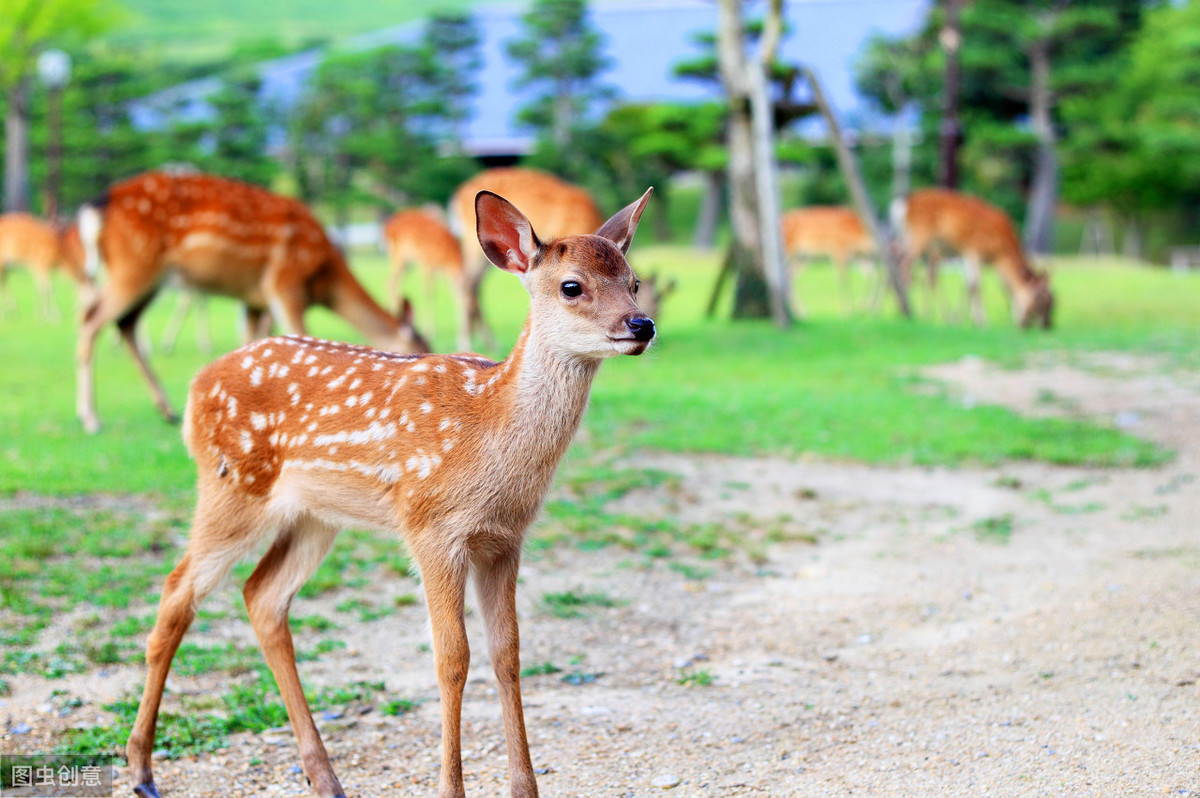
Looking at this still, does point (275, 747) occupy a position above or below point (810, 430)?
above

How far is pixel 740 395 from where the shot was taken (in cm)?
923

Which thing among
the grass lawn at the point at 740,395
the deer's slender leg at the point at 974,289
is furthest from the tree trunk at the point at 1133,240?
the deer's slender leg at the point at 974,289

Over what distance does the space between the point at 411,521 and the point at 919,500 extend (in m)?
3.91

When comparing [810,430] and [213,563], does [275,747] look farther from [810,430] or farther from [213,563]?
[810,430]

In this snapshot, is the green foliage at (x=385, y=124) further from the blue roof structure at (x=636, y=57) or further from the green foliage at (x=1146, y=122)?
the green foliage at (x=1146, y=122)

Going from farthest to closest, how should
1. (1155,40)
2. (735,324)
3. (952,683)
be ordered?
(1155,40)
(735,324)
(952,683)

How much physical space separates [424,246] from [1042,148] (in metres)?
20.4

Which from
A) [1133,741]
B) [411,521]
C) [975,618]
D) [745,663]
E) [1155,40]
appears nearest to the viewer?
[411,521]

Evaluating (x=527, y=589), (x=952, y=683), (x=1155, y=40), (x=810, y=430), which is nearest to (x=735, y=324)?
(x=810, y=430)

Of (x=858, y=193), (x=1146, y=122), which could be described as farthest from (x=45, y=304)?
(x=1146, y=122)

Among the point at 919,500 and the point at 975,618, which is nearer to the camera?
the point at 975,618

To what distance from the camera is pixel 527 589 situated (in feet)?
16.4

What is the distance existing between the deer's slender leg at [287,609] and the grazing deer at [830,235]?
14592 millimetres

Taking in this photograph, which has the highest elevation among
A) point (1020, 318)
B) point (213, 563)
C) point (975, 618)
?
point (213, 563)
